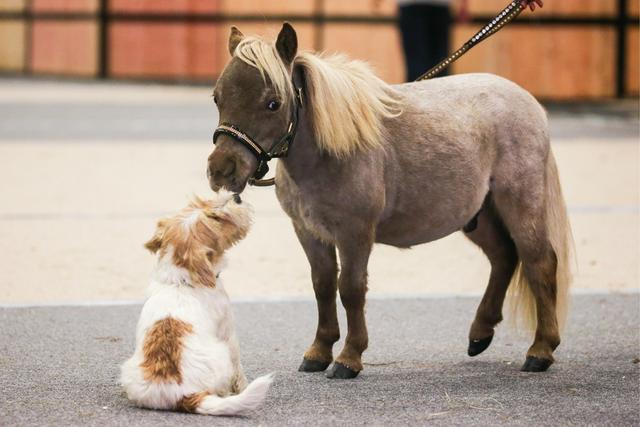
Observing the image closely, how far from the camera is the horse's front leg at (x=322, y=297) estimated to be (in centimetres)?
586

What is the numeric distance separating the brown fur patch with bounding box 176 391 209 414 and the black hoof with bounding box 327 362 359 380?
0.94 metres

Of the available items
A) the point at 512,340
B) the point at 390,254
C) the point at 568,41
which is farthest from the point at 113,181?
the point at 568,41

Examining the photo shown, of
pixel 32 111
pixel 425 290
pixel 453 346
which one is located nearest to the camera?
pixel 453 346

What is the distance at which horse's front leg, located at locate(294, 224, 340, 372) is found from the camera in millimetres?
5859

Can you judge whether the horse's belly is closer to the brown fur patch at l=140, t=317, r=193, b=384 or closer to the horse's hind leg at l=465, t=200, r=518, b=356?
the horse's hind leg at l=465, t=200, r=518, b=356

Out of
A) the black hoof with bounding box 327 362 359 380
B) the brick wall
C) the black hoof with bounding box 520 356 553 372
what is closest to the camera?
the black hoof with bounding box 327 362 359 380

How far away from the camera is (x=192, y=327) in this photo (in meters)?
5.00

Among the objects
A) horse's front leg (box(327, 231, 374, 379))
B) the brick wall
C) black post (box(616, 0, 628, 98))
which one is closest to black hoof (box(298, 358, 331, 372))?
horse's front leg (box(327, 231, 374, 379))

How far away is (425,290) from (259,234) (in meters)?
2.08

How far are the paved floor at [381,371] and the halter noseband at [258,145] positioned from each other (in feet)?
3.04

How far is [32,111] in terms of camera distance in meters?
18.2

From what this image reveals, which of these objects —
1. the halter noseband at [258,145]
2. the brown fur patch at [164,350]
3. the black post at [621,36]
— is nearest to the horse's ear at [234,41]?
the halter noseband at [258,145]

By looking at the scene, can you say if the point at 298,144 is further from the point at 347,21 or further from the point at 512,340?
the point at 347,21

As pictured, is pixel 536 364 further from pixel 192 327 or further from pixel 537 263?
pixel 192 327
